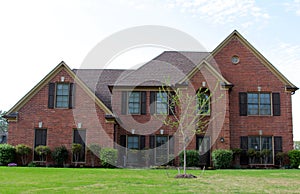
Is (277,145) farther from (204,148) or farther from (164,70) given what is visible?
(164,70)

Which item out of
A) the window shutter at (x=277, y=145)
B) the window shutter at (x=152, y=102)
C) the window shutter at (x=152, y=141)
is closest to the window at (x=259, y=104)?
the window shutter at (x=277, y=145)

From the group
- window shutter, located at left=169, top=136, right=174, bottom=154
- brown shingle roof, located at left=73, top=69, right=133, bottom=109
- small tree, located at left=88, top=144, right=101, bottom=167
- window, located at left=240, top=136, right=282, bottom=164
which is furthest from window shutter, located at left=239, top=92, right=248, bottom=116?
small tree, located at left=88, top=144, right=101, bottom=167

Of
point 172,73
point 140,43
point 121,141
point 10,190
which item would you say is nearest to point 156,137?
point 121,141

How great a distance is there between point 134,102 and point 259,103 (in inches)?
325

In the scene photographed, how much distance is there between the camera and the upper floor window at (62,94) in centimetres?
2398

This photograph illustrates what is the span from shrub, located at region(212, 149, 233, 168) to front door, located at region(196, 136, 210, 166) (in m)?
1.30

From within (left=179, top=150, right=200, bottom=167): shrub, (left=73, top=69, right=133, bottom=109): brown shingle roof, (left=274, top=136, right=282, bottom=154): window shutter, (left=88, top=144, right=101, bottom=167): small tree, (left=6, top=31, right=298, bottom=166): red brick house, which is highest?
(left=73, top=69, right=133, bottom=109): brown shingle roof

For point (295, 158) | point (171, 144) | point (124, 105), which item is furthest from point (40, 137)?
point (295, 158)

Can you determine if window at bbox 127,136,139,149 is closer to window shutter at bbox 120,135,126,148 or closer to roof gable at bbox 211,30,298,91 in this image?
window shutter at bbox 120,135,126,148

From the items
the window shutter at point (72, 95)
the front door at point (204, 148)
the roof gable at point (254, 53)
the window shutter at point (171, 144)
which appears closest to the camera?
the window shutter at point (72, 95)

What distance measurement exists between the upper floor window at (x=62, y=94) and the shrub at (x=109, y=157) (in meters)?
4.30

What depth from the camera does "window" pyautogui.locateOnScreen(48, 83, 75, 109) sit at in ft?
78.4

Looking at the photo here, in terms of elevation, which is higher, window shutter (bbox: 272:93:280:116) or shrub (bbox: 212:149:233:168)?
window shutter (bbox: 272:93:280:116)

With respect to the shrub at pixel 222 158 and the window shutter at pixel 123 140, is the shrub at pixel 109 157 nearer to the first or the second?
the window shutter at pixel 123 140
